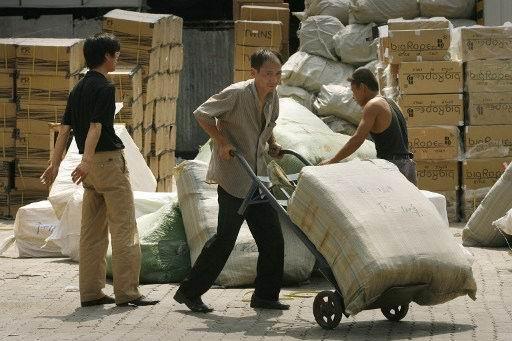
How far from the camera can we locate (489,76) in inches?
555

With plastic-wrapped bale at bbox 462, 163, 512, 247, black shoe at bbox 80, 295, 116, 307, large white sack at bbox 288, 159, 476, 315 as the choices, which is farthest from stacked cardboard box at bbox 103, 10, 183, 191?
large white sack at bbox 288, 159, 476, 315

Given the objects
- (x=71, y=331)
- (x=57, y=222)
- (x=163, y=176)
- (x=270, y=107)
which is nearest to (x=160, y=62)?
(x=163, y=176)

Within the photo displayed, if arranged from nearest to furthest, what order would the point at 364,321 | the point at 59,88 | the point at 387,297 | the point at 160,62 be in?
the point at 387,297 → the point at 364,321 → the point at 59,88 → the point at 160,62

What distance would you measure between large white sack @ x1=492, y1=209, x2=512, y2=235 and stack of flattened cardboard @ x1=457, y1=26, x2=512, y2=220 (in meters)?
2.81

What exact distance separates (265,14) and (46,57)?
3866 millimetres

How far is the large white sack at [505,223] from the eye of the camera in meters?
11.1

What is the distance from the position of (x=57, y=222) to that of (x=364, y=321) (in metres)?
4.30

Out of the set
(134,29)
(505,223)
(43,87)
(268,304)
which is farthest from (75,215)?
(134,29)

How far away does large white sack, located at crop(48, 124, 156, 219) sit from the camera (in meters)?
11.3

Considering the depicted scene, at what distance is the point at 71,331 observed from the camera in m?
7.83

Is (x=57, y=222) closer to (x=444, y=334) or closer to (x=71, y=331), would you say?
(x=71, y=331)

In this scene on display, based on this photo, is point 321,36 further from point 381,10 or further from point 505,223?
point 505,223

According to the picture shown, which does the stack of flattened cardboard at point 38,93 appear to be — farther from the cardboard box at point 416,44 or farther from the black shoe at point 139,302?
the black shoe at point 139,302

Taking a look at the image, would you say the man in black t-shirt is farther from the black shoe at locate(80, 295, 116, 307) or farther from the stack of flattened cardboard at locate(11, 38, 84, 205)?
the stack of flattened cardboard at locate(11, 38, 84, 205)
